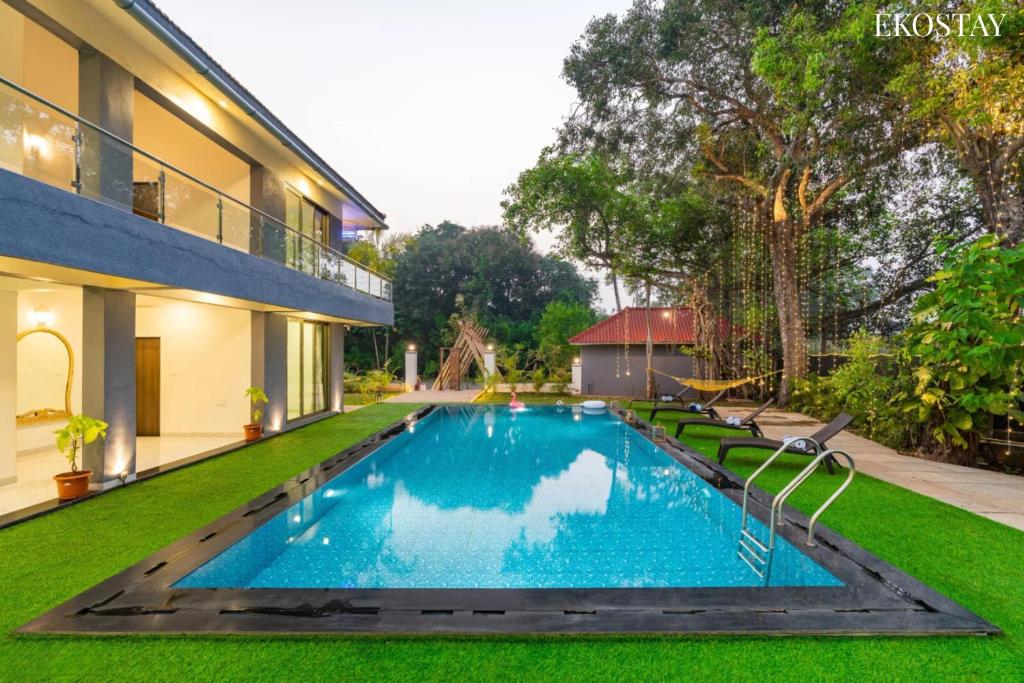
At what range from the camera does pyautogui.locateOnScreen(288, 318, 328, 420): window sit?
40.9 feet

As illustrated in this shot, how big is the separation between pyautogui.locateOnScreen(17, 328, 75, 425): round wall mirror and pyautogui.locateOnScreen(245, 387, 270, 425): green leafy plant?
3.16 metres

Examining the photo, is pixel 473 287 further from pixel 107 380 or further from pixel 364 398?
pixel 107 380

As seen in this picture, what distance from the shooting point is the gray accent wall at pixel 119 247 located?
471 centimetres

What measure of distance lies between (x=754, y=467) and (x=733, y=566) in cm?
378

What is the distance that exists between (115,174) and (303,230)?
24.0 ft

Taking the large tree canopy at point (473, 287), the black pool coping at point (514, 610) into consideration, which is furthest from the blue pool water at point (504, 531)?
the large tree canopy at point (473, 287)

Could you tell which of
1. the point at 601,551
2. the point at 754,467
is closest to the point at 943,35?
the point at 754,467

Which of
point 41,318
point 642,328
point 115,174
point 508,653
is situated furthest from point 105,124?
point 642,328

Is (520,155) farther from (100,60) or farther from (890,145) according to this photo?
(100,60)

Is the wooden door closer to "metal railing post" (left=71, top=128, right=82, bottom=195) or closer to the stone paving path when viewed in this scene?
"metal railing post" (left=71, top=128, right=82, bottom=195)

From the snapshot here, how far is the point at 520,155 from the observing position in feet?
255

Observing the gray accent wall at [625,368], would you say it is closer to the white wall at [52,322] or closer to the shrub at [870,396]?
the shrub at [870,396]

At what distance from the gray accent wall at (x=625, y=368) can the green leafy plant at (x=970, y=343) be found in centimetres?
1277

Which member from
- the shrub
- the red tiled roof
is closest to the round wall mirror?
the shrub
